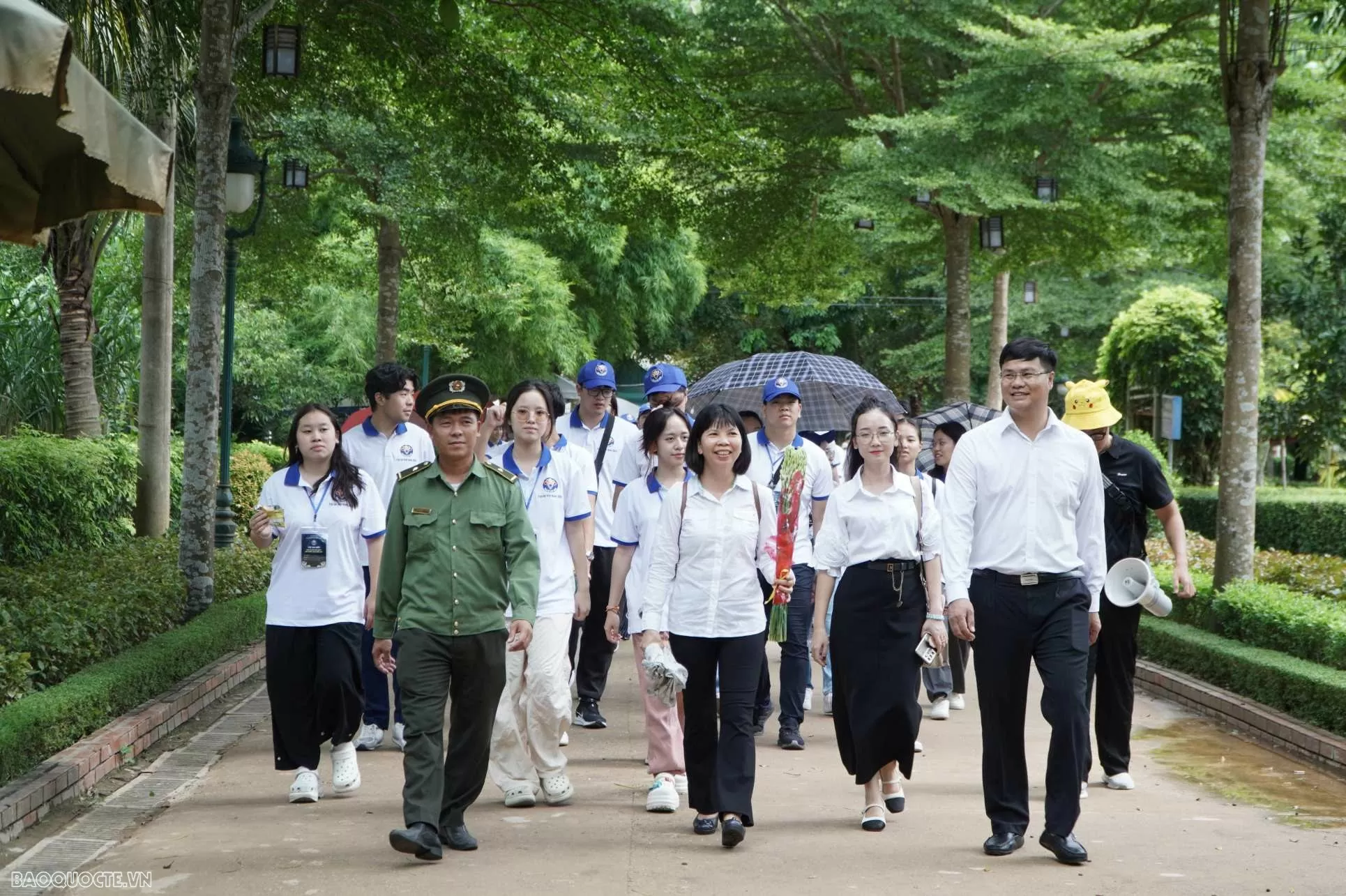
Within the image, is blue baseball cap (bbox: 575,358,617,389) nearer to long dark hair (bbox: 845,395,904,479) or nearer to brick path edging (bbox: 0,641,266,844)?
long dark hair (bbox: 845,395,904,479)

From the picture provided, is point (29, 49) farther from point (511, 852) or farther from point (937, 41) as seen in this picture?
point (937, 41)

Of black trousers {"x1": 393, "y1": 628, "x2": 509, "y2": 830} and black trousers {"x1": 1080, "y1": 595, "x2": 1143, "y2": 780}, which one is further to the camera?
black trousers {"x1": 1080, "y1": 595, "x2": 1143, "y2": 780}

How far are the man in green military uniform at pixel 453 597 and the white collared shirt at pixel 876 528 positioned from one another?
158 centimetres

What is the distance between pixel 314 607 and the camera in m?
7.18

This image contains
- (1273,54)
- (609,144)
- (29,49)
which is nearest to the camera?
(29,49)

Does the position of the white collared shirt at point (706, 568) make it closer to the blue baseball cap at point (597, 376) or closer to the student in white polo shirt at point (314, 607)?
the student in white polo shirt at point (314, 607)

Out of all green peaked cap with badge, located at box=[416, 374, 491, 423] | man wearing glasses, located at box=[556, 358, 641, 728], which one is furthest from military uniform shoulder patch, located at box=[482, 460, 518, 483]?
man wearing glasses, located at box=[556, 358, 641, 728]

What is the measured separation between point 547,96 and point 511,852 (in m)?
10.5

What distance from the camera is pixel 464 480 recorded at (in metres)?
6.39

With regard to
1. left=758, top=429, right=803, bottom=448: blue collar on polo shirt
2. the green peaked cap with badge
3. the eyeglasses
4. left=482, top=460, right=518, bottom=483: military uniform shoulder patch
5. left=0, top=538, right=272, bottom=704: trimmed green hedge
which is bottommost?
left=0, top=538, right=272, bottom=704: trimmed green hedge

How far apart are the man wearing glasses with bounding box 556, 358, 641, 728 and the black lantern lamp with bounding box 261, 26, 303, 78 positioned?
17.3ft

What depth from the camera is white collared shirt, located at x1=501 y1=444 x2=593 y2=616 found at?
24.1ft

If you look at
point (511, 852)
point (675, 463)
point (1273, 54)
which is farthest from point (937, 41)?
point (511, 852)

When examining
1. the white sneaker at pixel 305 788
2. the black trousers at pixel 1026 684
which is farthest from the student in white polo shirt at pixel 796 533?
the white sneaker at pixel 305 788
